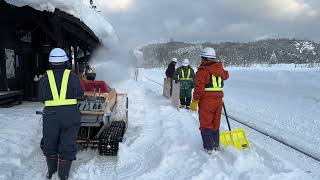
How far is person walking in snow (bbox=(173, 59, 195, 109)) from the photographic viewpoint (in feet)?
50.6

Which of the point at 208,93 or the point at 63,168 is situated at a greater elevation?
the point at 208,93

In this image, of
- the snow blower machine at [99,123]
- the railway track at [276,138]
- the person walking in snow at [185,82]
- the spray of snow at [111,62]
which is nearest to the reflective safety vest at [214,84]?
the snow blower machine at [99,123]

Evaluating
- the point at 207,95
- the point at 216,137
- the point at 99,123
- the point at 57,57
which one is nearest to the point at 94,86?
the point at 99,123

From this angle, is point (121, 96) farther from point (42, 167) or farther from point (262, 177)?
point (262, 177)

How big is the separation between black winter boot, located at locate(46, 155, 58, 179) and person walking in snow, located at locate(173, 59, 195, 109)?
9.12 metres

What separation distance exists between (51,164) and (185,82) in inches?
373

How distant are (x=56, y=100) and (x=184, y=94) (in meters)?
9.44

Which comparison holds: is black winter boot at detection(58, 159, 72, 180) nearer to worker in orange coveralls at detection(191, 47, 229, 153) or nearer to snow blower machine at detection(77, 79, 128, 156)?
snow blower machine at detection(77, 79, 128, 156)

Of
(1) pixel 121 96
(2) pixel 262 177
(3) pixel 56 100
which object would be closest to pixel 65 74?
(3) pixel 56 100

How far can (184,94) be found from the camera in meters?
15.4

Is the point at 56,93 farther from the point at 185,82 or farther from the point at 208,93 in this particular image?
the point at 185,82

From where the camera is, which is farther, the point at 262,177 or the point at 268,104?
the point at 268,104

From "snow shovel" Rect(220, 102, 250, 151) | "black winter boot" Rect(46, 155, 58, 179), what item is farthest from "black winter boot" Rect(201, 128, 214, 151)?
"black winter boot" Rect(46, 155, 58, 179)

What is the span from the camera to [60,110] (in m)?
6.29
